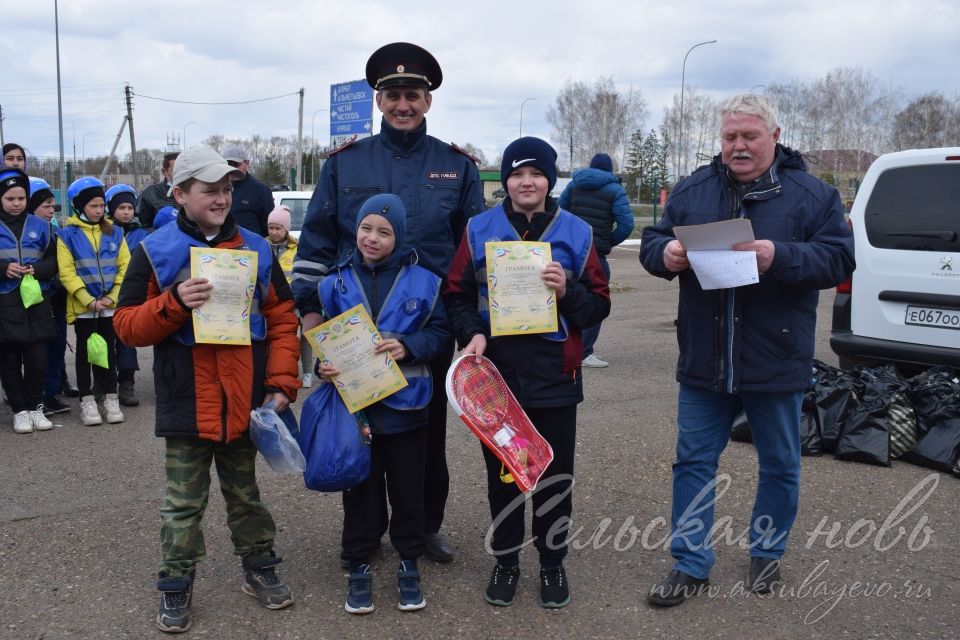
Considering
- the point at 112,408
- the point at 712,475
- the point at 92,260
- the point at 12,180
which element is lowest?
the point at 112,408

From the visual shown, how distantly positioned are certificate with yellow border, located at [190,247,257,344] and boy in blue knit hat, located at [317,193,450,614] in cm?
34

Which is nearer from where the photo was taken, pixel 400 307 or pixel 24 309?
pixel 400 307

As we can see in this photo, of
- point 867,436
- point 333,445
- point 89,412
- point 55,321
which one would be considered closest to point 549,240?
point 333,445

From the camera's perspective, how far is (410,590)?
11.8 feet

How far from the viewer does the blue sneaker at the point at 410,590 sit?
358 centimetres

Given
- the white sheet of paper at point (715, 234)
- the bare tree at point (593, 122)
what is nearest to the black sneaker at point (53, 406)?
the white sheet of paper at point (715, 234)

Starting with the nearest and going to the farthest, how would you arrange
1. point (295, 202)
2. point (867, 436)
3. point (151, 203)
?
point (867, 436), point (151, 203), point (295, 202)

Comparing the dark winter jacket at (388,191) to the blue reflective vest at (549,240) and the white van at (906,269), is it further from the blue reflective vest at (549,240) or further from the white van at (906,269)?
the white van at (906,269)

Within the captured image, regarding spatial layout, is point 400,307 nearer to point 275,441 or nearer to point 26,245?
point 275,441

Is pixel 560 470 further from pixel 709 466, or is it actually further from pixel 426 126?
pixel 426 126

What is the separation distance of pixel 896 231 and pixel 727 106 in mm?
3157

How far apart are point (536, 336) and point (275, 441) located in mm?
1107

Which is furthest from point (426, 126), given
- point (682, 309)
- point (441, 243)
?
point (682, 309)

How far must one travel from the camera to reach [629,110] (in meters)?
80.9
